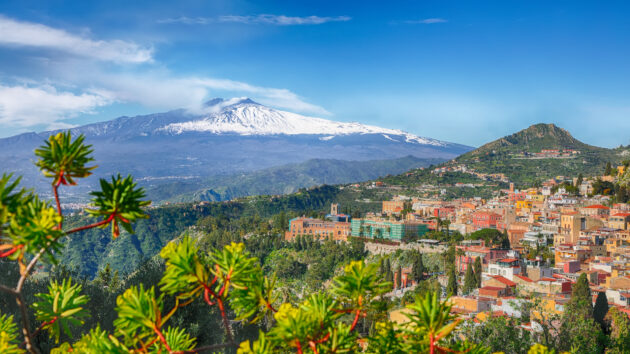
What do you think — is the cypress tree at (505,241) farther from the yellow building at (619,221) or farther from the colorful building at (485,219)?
the yellow building at (619,221)

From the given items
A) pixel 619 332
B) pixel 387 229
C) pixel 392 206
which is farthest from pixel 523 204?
pixel 619 332

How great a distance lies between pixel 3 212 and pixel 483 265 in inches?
1088

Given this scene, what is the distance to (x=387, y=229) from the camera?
39.1 m

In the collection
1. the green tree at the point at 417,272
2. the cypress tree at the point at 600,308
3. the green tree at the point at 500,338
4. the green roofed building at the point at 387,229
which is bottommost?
the green tree at the point at 417,272

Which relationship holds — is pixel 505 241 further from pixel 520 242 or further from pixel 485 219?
pixel 485 219

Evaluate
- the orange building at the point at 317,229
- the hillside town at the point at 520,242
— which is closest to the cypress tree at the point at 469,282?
the hillside town at the point at 520,242

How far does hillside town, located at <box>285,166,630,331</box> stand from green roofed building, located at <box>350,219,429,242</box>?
0.07 meters

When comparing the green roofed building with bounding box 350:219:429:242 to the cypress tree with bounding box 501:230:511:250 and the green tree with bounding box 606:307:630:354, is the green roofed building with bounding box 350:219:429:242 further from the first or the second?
the green tree with bounding box 606:307:630:354

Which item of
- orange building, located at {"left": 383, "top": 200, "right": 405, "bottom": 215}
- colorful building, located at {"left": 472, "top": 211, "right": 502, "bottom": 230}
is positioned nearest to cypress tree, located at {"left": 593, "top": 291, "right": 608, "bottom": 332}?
colorful building, located at {"left": 472, "top": 211, "right": 502, "bottom": 230}

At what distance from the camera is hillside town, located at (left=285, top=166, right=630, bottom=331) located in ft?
68.0

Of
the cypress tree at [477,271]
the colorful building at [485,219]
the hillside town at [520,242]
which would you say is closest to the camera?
the hillside town at [520,242]

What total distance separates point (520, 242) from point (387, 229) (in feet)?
31.8

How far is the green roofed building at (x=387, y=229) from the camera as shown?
38.1m

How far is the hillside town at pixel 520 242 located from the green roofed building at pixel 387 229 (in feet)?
0.25
